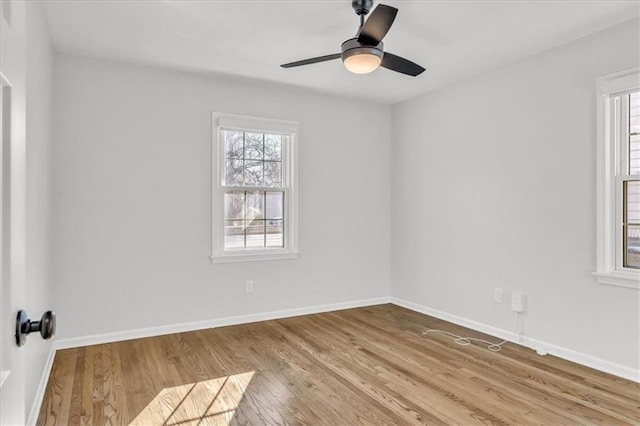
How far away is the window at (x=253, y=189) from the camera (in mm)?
4227

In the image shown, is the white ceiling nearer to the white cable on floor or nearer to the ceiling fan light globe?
the ceiling fan light globe

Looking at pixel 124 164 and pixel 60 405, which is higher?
pixel 124 164

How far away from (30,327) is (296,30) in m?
2.78

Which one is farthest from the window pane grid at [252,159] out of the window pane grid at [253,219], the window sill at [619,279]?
the window sill at [619,279]

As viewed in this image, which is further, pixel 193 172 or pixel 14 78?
pixel 193 172

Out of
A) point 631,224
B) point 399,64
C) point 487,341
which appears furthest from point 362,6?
point 487,341

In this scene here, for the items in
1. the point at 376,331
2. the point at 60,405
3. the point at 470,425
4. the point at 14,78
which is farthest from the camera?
the point at 376,331

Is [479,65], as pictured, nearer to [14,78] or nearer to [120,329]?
[14,78]

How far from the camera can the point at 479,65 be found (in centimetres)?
385

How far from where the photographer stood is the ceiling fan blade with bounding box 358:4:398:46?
2218 mm

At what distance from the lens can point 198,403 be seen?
8.39 ft

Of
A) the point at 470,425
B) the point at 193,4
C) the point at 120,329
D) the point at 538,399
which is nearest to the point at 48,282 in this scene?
the point at 120,329

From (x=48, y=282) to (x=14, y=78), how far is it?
291 centimetres

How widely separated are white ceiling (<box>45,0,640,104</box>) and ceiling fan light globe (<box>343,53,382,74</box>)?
42cm
